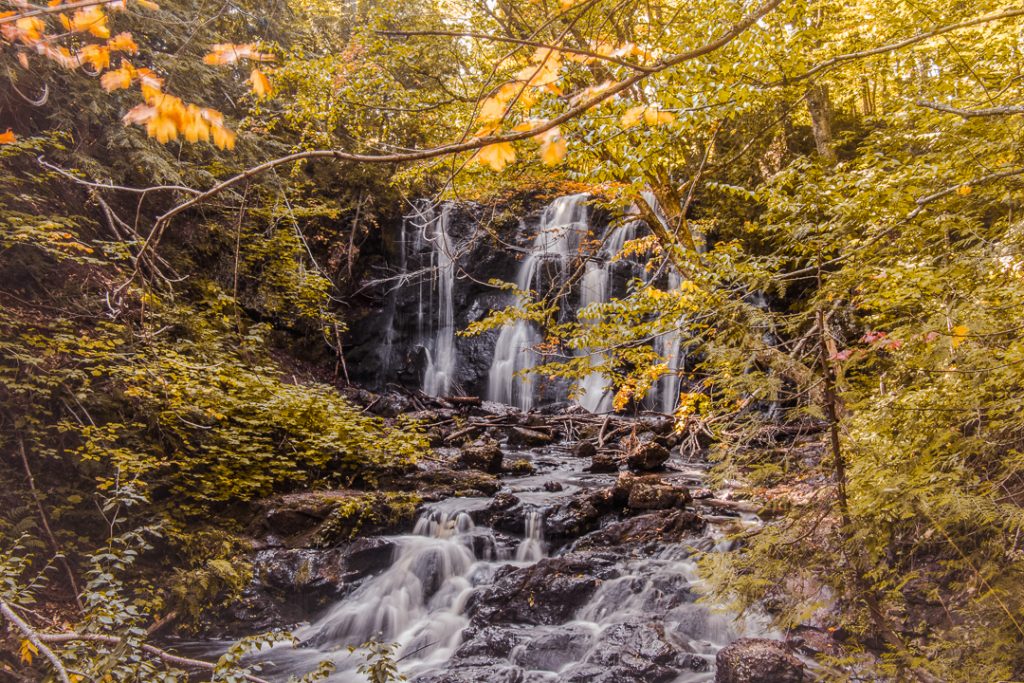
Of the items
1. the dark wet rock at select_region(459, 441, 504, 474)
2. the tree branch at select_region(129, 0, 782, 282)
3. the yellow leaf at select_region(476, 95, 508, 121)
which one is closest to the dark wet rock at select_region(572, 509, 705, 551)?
the dark wet rock at select_region(459, 441, 504, 474)

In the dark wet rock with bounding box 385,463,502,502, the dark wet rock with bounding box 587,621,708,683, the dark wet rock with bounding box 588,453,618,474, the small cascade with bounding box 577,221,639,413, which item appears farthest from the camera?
the small cascade with bounding box 577,221,639,413

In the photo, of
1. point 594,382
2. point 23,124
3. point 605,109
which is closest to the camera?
point 605,109

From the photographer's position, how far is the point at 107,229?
7945 millimetres

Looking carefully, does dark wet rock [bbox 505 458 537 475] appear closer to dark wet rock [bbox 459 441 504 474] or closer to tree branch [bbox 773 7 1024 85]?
dark wet rock [bbox 459 441 504 474]

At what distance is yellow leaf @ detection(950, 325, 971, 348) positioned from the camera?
2771mm

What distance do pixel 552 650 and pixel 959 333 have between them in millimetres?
4131

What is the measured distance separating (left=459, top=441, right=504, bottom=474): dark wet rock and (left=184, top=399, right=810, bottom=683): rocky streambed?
2.12ft

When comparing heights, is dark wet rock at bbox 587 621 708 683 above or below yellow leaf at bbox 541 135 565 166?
below

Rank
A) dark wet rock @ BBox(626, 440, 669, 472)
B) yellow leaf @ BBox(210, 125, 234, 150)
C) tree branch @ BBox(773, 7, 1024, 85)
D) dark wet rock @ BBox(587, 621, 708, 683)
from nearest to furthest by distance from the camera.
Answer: yellow leaf @ BBox(210, 125, 234, 150)
tree branch @ BBox(773, 7, 1024, 85)
dark wet rock @ BBox(587, 621, 708, 683)
dark wet rock @ BBox(626, 440, 669, 472)

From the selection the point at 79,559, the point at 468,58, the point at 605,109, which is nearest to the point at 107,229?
the point at 79,559

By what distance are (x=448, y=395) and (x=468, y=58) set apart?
9.18 metres

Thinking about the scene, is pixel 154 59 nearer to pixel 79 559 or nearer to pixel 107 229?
pixel 107 229

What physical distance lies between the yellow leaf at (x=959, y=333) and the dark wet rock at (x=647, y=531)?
14.0 feet

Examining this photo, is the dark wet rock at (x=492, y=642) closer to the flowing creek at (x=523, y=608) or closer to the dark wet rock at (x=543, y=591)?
the flowing creek at (x=523, y=608)
